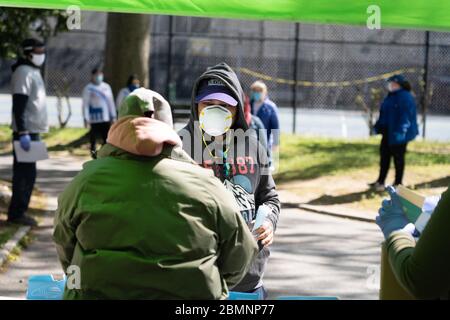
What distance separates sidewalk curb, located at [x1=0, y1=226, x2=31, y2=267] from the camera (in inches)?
412

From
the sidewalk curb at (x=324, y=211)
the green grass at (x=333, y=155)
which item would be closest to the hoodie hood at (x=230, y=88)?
the sidewalk curb at (x=324, y=211)

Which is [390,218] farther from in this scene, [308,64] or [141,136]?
[308,64]

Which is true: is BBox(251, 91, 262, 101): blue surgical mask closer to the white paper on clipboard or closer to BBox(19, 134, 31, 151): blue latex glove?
the white paper on clipboard

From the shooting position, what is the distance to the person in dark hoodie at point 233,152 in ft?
18.3

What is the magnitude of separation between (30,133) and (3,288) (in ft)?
8.79

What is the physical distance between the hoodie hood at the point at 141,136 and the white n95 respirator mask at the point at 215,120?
4.61 ft

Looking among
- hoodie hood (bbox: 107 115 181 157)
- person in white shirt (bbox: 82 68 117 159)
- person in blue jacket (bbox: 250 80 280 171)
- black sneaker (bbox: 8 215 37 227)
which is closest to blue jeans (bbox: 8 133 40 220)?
black sneaker (bbox: 8 215 37 227)

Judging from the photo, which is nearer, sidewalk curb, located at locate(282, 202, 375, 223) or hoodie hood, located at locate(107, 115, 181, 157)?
hoodie hood, located at locate(107, 115, 181, 157)

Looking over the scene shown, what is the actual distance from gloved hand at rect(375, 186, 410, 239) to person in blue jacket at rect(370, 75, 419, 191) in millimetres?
11956

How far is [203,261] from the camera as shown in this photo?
4.00m

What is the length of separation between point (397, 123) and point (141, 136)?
1260 centimetres

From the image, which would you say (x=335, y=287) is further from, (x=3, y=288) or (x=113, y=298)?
(x=113, y=298)

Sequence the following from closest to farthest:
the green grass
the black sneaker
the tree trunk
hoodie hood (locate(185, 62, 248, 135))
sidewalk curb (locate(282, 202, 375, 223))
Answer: hoodie hood (locate(185, 62, 248, 135)) → the black sneaker → sidewalk curb (locate(282, 202, 375, 223)) → the green grass → the tree trunk

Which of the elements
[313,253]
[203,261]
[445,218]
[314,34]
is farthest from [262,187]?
[314,34]
